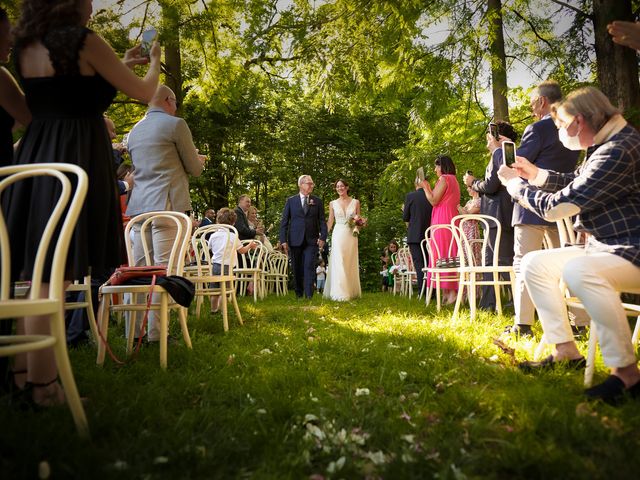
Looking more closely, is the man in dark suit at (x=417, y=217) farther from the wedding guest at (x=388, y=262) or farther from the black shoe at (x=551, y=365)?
the wedding guest at (x=388, y=262)

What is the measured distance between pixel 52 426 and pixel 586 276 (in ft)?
7.57

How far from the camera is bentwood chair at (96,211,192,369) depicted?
3212 mm

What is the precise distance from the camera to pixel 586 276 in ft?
7.52

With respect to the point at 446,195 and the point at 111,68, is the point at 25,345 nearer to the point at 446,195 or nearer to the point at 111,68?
the point at 111,68

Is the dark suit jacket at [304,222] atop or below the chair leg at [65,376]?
atop

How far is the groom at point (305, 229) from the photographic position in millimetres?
9242

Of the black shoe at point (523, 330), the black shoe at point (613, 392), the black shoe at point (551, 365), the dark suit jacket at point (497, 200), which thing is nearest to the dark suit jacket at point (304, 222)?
the dark suit jacket at point (497, 200)

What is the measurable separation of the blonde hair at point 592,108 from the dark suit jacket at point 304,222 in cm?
670

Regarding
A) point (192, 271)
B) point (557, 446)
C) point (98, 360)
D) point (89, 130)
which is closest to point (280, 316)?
point (192, 271)

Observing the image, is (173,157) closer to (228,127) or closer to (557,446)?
(557,446)

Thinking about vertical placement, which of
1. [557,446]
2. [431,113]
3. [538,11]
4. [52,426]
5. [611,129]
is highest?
[538,11]

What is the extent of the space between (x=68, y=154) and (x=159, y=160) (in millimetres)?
1693

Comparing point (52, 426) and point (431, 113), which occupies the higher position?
point (431, 113)

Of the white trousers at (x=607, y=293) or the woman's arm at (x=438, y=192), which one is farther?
the woman's arm at (x=438, y=192)
